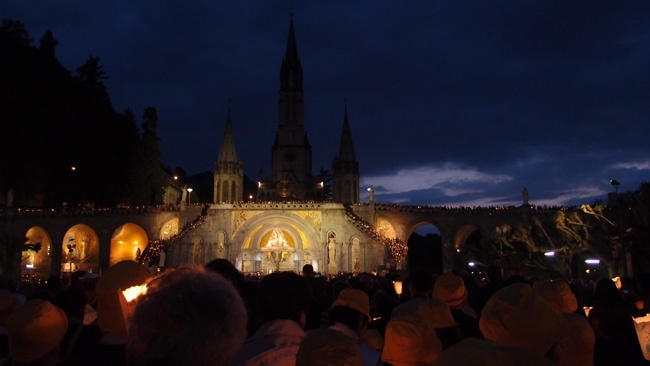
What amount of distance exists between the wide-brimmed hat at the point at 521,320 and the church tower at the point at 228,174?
5071cm

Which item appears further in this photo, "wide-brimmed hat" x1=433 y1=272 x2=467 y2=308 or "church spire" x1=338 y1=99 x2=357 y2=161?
"church spire" x1=338 y1=99 x2=357 y2=161

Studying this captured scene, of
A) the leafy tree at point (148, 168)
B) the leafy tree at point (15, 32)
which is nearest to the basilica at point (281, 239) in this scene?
the leafy tree at point (148, 168)

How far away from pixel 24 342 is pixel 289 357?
213cm

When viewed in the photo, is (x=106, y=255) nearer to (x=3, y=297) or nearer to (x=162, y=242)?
(x=162, y=242)

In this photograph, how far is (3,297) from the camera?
5336 millimetres

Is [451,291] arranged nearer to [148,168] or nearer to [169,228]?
[169,228]

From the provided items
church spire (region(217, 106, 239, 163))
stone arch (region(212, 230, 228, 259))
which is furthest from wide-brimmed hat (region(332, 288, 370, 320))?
church spire (region(217, 106, 239, 163))

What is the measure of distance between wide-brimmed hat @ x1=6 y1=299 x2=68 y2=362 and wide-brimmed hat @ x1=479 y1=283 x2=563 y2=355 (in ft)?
10.1

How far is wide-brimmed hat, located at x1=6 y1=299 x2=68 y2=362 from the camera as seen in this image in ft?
13.0

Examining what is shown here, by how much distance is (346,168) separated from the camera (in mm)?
56031

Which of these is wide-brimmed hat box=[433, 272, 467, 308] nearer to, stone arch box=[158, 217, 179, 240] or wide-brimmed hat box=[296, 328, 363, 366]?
wide-brimmed hat box=[296, 328, 363, 366]

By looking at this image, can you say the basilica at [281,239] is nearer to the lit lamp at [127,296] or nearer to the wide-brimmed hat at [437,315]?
the wide-brimmed hat at [437,315]

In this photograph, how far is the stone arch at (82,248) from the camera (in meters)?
42.2

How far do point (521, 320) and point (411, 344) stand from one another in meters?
0.89
